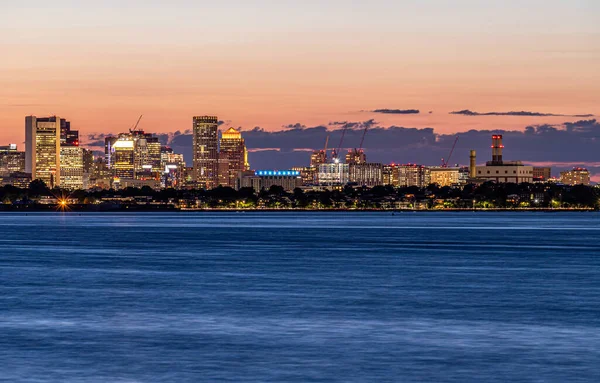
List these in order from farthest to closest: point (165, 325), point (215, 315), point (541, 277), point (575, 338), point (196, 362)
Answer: point (541, 277) < point (215, 315) < point (165, 325) < point (575, 338) < point (196, 362)

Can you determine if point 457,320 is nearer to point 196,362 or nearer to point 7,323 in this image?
point 196,362

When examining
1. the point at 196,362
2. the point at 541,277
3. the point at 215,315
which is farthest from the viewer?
the point at 541,277

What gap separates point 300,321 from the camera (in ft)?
145

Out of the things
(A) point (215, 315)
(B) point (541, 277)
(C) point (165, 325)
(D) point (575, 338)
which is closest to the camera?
(D) point (575, 338)

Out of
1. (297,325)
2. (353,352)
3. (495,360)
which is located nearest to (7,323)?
(297,325)

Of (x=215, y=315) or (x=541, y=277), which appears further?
(x=541, y=277)

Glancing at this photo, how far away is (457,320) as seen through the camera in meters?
44.2

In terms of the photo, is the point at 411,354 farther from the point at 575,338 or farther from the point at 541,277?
the point at 541,277

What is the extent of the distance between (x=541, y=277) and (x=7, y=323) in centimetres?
3669

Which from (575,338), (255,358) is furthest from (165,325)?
(575,338)

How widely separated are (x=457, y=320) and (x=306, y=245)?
75909 mm

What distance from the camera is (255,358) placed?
113ft

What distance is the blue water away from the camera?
106ft

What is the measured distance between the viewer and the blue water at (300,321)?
1276 inches
